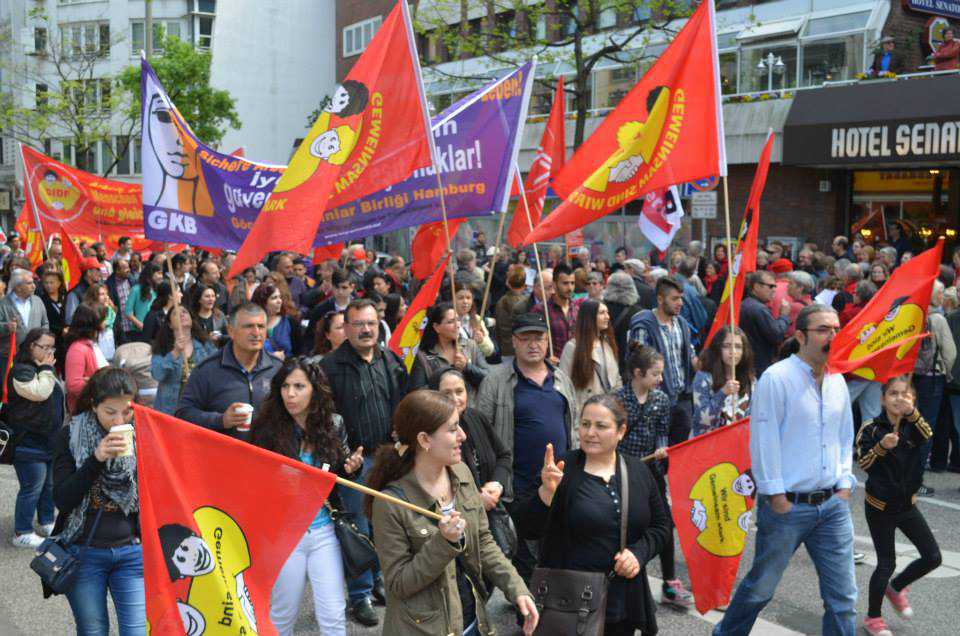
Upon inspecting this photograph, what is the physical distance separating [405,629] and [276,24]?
50402mm

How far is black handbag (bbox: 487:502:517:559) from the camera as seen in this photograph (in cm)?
500

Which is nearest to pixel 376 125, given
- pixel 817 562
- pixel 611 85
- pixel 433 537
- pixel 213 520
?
pixel 817 562

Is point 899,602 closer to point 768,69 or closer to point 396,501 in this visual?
point 396,501

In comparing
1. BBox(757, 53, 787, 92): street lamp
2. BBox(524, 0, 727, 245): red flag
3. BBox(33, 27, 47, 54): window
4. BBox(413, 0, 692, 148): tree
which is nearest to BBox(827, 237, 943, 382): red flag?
BBox(524, 0, 727, 245): red flag

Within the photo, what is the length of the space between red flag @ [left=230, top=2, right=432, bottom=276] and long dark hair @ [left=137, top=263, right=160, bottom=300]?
5800 millimetres

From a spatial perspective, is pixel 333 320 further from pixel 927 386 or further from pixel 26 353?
pixel 927 386

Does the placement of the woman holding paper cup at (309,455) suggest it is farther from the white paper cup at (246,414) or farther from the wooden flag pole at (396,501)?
the wooden flag pole at (396,501)

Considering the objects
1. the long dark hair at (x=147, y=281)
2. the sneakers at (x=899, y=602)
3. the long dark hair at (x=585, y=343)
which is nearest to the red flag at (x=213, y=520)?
the long dark hair at (x=585, y=343)

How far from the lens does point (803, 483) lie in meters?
5.35

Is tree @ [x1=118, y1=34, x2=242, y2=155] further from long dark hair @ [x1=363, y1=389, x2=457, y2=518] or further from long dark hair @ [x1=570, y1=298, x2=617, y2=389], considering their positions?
long dark hair @ [x1=363, y1=389, x2=457, y2=518]

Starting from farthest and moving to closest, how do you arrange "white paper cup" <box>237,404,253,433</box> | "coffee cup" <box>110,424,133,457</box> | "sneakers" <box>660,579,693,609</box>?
"sneakers" <box>660,579,693,609</box> → "white paper cup" <box>237,404,253,433</box> → "coffee cup" <box>110,424,133,457</box>

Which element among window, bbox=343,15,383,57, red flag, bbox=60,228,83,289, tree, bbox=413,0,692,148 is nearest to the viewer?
red flag, bbox=60,228,83,289

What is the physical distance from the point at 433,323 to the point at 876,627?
10.6ft

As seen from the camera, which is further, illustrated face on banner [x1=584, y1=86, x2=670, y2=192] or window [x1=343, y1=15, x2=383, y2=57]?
window [x1=343, y1=15, x2=383, y2=57]
